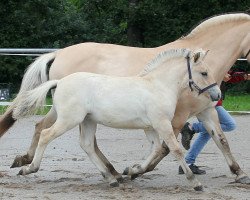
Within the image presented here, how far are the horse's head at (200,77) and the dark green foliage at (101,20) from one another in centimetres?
1973

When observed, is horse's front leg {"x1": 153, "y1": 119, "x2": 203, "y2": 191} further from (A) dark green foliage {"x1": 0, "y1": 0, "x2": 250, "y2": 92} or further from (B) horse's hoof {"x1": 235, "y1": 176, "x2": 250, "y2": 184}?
(A) dark green foliage {"x1": 0, "y1": 0, "x2": 250, "y2": 92}

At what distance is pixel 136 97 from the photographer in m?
7.28

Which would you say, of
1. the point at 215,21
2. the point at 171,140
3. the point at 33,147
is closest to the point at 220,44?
the point at 215,21

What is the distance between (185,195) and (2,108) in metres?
9.81

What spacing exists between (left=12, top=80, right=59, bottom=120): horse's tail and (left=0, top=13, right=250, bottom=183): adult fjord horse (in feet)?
1.11

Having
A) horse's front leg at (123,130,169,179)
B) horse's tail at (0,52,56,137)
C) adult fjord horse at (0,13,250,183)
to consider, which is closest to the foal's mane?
adult fjord horse at (0,13,250,183)

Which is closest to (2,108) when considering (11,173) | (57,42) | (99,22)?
(11,173)

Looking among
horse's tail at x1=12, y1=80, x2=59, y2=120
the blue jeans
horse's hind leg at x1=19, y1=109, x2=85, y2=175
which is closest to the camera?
horse's hind leg at x1=19, y1=109, x2=85, y2=175

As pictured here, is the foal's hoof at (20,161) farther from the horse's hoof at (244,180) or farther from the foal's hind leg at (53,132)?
the horse's hoof at (244,180)

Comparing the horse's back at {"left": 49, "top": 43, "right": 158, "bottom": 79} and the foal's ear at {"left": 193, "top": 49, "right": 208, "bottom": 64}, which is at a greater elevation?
the foal's ear at {"left": 193, "top": 49, "right": 208, "bottom": 64}

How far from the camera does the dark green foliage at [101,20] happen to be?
28.2m

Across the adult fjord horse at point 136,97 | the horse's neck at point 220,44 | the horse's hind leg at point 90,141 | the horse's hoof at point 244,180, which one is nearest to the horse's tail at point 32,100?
the adult fjord horse at point 136,97

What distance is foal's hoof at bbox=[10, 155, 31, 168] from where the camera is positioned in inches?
326

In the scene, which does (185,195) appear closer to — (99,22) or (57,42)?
(57,42)
